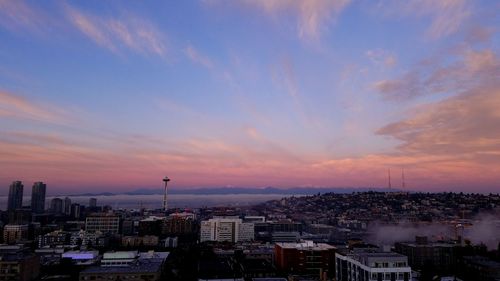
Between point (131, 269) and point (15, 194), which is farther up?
point (15, 194)

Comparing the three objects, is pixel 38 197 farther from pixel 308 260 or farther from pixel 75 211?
pixel 308 260

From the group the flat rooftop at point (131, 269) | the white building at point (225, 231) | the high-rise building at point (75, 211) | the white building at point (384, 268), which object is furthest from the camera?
the high-rise building at point (75, 211)

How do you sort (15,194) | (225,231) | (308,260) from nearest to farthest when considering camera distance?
(308,260), (225,231), (15,194)

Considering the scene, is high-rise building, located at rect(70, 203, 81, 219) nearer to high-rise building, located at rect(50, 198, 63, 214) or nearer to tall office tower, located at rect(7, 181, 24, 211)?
high-rise building, located at rect(50, 198, 63, 214)

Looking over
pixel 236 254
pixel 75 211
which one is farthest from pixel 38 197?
pixel 236 254

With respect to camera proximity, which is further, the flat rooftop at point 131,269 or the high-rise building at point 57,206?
the high-rise building at point 57,206

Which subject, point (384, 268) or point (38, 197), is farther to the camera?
point (38, 197)

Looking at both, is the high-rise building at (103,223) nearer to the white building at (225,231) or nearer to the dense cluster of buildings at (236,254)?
the dense cluster of buildings at (236,254)

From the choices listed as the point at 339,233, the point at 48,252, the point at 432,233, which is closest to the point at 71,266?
the point at 48,252

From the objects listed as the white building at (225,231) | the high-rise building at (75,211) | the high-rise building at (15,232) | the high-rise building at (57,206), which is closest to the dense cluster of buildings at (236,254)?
the high-rise building at (15,232)
